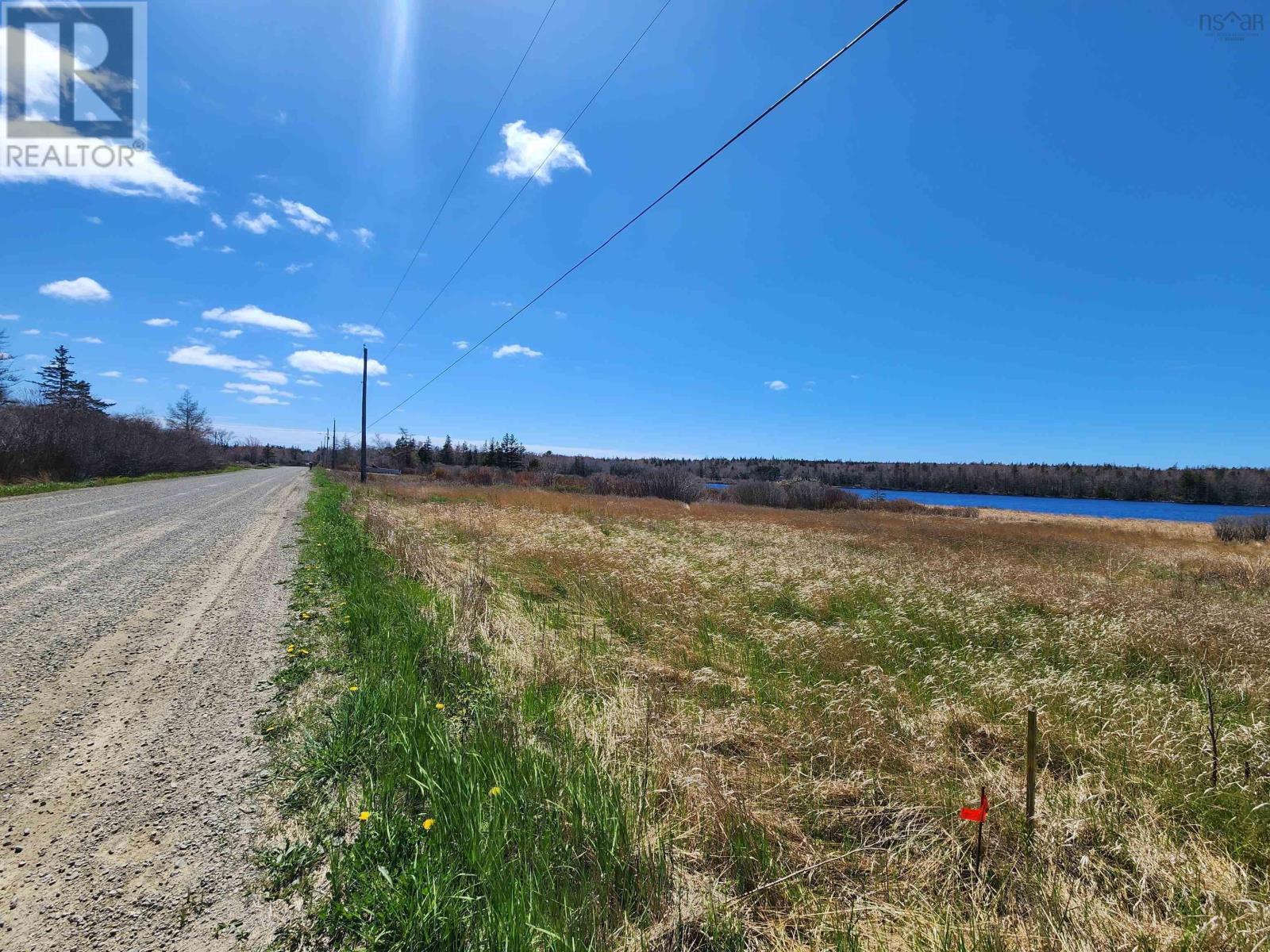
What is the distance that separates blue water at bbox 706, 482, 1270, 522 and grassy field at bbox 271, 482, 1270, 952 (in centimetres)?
6195

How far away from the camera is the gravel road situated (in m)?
2.24

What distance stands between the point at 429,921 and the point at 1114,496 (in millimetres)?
164111

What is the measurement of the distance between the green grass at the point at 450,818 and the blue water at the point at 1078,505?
65.5m

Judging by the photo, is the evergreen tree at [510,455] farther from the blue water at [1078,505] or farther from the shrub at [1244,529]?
the shrub at [1244,529]

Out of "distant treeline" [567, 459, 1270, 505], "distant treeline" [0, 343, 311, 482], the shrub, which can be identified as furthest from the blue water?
"distant treeline" [0, 343, 311, 482]

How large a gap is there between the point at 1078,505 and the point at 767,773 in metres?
132

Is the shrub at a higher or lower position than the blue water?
higher

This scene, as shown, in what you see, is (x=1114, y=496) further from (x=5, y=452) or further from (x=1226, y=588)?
(x=5, y=452)

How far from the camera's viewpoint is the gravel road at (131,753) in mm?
2244

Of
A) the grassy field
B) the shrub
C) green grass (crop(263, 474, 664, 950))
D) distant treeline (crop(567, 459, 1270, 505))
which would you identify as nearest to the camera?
green grass (crop(263, 474, 664, 950))

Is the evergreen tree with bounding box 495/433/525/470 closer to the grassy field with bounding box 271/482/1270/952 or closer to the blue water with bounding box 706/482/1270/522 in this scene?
the blue water with bounding box 706/482/1270/522

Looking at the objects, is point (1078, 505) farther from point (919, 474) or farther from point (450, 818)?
point (450, 818)

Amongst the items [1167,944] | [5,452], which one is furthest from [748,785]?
[5,452]

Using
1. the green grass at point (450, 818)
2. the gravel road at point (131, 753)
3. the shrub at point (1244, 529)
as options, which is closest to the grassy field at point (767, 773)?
the green grass at point (450, 818)
